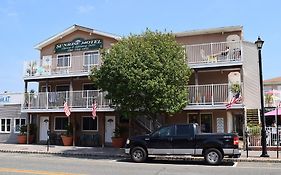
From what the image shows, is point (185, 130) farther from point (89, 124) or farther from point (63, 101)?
point (89, 124)

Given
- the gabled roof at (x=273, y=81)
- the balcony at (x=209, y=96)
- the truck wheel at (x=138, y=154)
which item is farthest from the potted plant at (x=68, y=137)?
the gabled roof at (x=273, y=81)

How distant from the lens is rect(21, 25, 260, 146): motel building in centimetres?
2398

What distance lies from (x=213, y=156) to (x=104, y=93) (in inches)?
450

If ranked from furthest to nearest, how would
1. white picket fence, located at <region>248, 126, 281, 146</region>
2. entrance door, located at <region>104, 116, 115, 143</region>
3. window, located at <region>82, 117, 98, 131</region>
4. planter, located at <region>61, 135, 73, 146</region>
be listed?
window, located at <region>82, 117, 98, 131</region> → entrance door, located at <region>104, 116, 115, 143</region> → planter, located at <region>61, 135, 73, 146</region> → white picket fence, located at <region>248, 126, 281, 146</region>

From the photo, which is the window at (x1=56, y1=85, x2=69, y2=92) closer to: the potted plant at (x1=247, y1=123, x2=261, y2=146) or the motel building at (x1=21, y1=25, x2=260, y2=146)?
the motel building at (x1=21, y1=25, x2=260, y2=146)

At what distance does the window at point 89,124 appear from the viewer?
29017 mm

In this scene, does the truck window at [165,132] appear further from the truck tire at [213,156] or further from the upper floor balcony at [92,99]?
the upper floor balcony at [92,99]

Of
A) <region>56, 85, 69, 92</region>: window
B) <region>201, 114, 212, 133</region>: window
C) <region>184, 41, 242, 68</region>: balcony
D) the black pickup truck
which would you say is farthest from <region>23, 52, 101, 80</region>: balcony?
the black pickup truck

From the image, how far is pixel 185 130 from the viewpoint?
690 inches

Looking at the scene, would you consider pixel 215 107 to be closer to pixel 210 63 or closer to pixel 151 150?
pixel 210 63

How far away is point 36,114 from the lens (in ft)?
102

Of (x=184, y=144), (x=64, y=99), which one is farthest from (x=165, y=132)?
(x=64, y=99)

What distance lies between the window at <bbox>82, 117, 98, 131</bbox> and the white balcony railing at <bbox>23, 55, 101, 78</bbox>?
12.4 ft

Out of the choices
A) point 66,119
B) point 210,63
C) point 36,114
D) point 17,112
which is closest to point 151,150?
point 210,63
